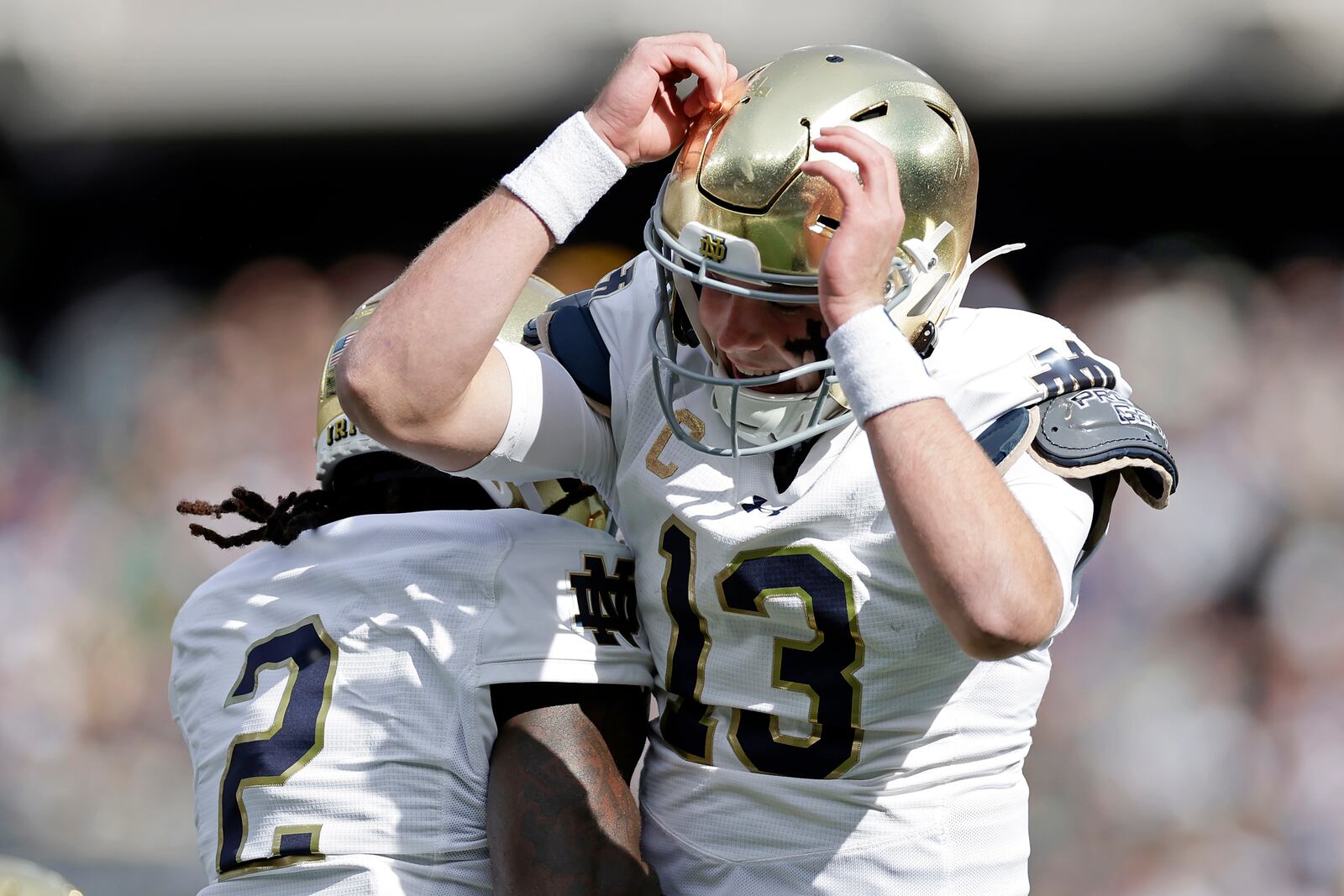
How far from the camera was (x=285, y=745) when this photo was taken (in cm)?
179

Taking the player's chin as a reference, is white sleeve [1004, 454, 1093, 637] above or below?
below

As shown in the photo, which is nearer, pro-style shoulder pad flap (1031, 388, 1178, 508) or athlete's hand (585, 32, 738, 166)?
pro-style shoulder pad flap (1031, 388, 1178, 508)

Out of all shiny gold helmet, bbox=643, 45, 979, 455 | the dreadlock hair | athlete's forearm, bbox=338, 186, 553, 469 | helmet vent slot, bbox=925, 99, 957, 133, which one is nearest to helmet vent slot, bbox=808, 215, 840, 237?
shiny gold helmet, bbox=643, 45, 979, 455

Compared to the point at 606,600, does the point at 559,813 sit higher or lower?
lower

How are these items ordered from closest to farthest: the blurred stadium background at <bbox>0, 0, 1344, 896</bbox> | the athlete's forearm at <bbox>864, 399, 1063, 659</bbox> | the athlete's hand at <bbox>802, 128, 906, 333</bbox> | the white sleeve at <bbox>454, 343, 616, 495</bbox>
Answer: the athlete's forearm at <bbox>864, 399, 1063, 659</bbox>, the athlete's hand at <bbox>802, 128, 906, 333</bbox>, the white sleeve at <bbox>454, 343, 616, 495</bbox>, the blurred stadium background at <bbox>0, 0, 1344, 896</bbox>

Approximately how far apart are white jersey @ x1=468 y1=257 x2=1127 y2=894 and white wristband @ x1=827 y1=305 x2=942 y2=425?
24cm

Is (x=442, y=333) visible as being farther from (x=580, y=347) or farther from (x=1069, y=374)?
(x=1069, y=374)

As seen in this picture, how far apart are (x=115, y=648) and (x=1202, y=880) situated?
3.78m

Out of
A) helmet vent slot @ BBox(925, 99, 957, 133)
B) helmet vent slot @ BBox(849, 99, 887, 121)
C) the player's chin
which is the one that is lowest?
the player's chin

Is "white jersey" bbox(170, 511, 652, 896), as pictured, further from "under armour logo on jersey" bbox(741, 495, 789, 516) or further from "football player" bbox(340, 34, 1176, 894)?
"under armour logo on jersey" bbox(741, 495, 789, 516)

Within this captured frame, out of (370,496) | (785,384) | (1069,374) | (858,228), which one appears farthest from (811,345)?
(370,496)

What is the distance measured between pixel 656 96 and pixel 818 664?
0.81m

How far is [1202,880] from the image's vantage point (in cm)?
407

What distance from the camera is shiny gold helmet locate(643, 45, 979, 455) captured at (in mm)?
1660
